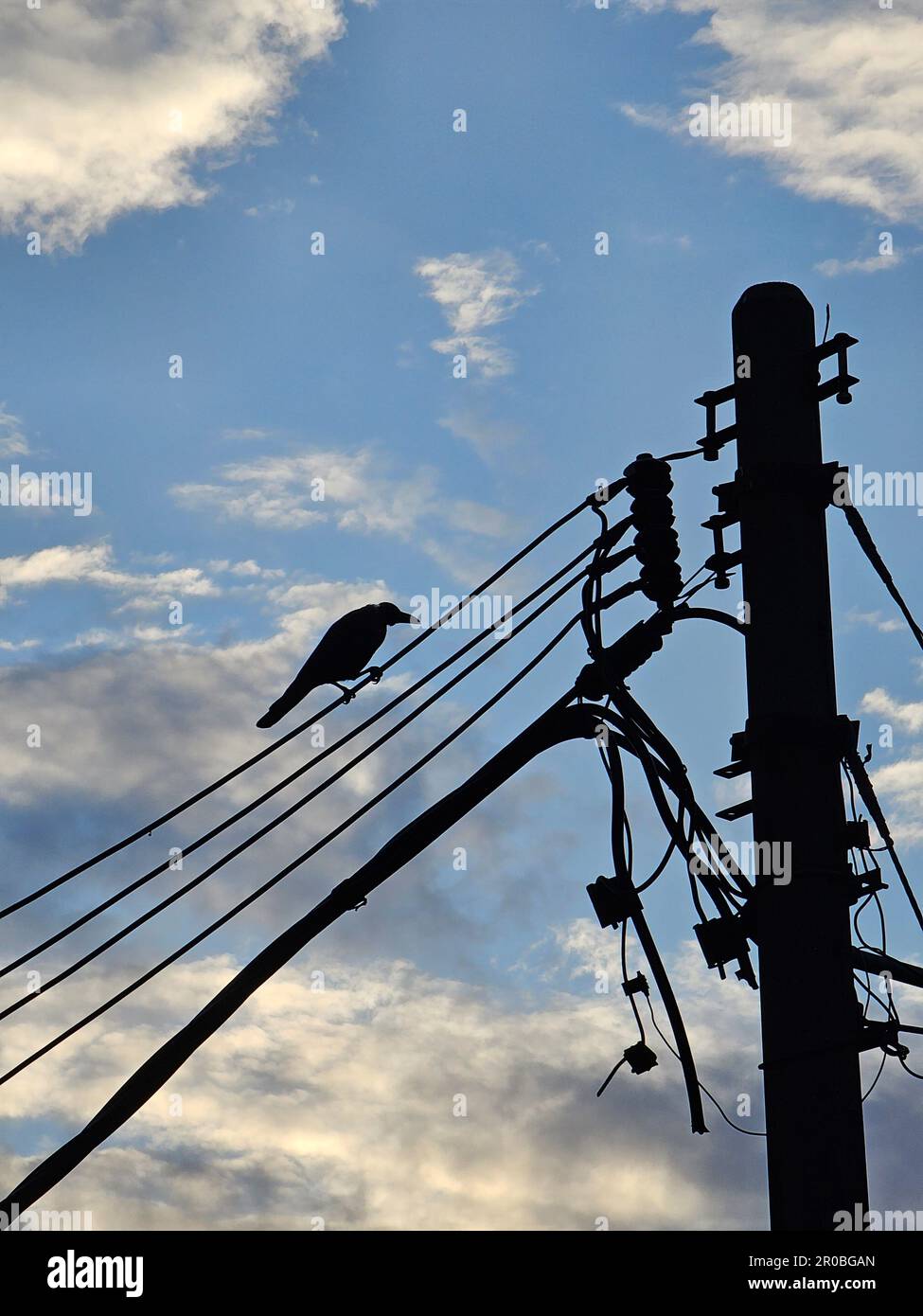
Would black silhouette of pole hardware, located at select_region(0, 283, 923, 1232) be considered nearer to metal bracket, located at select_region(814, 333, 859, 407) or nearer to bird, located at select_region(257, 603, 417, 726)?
metal bracket, located at select_region(814, 333, 859, 407)

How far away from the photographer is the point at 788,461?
27.9ft

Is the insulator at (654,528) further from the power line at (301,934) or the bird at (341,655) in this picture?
the bird at (341,655)

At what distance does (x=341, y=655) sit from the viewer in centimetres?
1311

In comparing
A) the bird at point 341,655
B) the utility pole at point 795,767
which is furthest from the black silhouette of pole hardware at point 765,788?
the bird at point 341,655

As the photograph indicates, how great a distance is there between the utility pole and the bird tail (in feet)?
18.1

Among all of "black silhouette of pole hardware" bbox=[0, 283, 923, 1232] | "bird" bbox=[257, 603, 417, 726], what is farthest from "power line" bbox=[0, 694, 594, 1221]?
"bird" bbox=[257, 603, 417, 726]

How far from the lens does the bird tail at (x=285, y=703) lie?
43.9 feet

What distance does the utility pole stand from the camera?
24.6 feet

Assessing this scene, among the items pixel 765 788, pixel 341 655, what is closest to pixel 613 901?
pixel 765 788

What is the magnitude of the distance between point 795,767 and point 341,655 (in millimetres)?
5684
